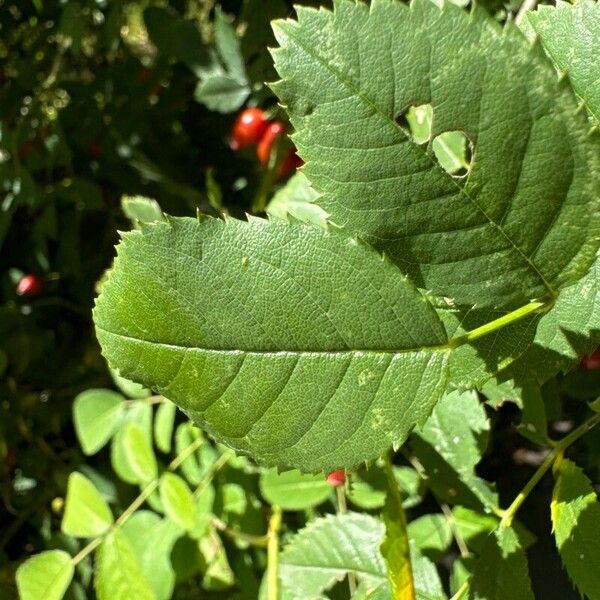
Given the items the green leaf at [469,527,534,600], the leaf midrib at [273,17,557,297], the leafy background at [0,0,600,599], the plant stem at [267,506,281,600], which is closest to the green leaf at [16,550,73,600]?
the leafy background at [0,0,600,599]

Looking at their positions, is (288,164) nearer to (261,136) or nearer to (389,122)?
(261,136)

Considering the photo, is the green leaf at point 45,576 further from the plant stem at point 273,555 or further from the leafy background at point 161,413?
the plant stem at point 273,555

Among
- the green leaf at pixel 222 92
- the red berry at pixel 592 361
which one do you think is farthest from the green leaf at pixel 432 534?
the green leaf at pixel 222 92

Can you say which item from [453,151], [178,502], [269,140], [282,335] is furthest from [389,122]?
[269,140]

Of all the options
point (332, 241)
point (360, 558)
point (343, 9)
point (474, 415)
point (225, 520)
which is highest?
point (343, 9)

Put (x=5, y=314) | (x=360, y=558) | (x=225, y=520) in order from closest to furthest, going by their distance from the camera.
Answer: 1. (x=360, y=558)
2. (x=225, y=520)
3. (x=5, y=314)

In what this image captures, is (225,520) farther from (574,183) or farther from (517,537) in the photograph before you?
(574,183)

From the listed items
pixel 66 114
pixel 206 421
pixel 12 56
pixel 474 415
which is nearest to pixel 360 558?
pixel 474 415

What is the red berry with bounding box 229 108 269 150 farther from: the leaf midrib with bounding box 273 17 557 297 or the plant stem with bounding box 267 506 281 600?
the leaf midrib with bounding box 273 17 557 297
